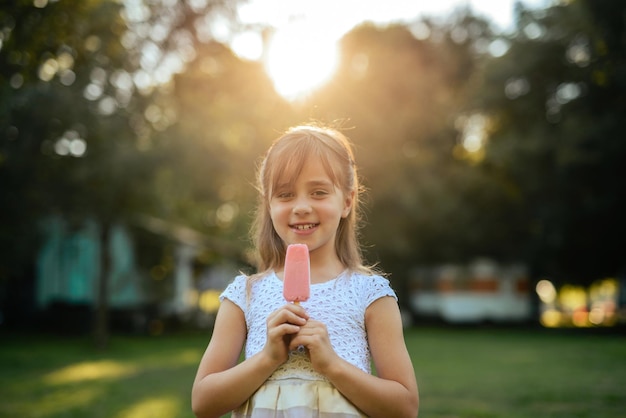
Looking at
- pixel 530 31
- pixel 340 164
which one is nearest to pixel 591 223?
pixel 530 31

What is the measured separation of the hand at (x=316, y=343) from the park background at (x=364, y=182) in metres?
6.04

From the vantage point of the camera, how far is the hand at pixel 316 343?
238cm

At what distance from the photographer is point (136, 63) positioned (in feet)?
60.1

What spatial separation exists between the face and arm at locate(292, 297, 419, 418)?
1.11ft

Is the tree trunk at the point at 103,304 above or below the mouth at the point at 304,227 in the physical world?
below

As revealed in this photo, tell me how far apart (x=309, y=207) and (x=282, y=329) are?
20.6 inches

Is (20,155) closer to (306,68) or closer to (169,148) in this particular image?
(169,148)

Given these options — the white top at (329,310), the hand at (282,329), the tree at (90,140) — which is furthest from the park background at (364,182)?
the hand at (282,329)

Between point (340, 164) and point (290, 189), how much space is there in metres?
0.22

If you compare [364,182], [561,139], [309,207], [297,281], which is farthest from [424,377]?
[561,139]

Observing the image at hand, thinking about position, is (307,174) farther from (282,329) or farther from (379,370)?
(379,370)

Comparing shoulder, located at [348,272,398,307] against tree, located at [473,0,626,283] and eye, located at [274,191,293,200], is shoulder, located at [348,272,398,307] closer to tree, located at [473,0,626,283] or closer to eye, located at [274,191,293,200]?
eye, located at [274,191,293,200]

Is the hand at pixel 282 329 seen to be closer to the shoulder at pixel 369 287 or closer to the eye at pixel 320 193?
the shoulder at pixel 369 287

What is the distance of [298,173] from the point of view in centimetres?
271
